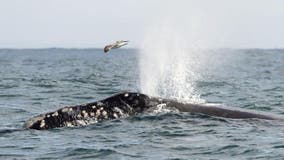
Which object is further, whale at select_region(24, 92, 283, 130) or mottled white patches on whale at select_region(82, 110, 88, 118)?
mottled white patches on whale at select_region(82, 110, 88, 118)

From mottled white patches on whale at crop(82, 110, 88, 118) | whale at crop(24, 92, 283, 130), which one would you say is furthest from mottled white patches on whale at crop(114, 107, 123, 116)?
mottled white patches on whale at crop(82, 110, 88, 118)

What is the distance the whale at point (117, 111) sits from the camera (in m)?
17.4

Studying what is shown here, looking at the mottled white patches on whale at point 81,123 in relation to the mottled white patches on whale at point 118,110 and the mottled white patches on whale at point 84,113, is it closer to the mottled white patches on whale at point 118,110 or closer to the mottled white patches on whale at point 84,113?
the mottled white patches on whale at point 84,113

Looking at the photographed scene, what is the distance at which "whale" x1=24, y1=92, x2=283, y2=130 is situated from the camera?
17.4 metres

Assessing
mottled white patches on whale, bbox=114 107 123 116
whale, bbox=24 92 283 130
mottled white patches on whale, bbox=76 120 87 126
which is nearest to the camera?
whale, bbox=24 92 283 130

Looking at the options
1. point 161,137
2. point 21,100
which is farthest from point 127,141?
point 21,100

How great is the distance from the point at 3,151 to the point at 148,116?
196 inches

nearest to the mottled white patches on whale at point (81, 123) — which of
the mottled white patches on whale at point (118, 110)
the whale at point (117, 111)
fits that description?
the whale at point (117, 111)

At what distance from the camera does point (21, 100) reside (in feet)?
84.5

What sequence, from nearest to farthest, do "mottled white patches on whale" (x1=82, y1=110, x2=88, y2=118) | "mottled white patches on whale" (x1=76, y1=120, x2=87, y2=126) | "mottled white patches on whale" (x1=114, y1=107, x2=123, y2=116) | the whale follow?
the whale, "mottled white patches on whale" (x1=76, y1=120, x2=87, y2=126), "mottled white patches on whale" (x1=82, y1=110, x2=88, y2=118), "mottled white patches on whale" (x1=114, y1=107, x2=123, y2=116)

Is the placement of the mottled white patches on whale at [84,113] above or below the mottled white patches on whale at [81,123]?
above

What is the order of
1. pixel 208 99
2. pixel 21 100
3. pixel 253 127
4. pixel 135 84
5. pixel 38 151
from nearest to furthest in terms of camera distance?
1. pixel 38 151
2. pixel 253 127
3. pixel 21 100
4. pixel 208 99
5. pixel 135 84

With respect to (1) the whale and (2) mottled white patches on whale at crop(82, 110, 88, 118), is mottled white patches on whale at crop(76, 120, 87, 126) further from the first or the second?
(2) mottled white patches on whale at crop(82, 110, 88, 118)

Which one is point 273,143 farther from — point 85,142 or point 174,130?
point 85,142
